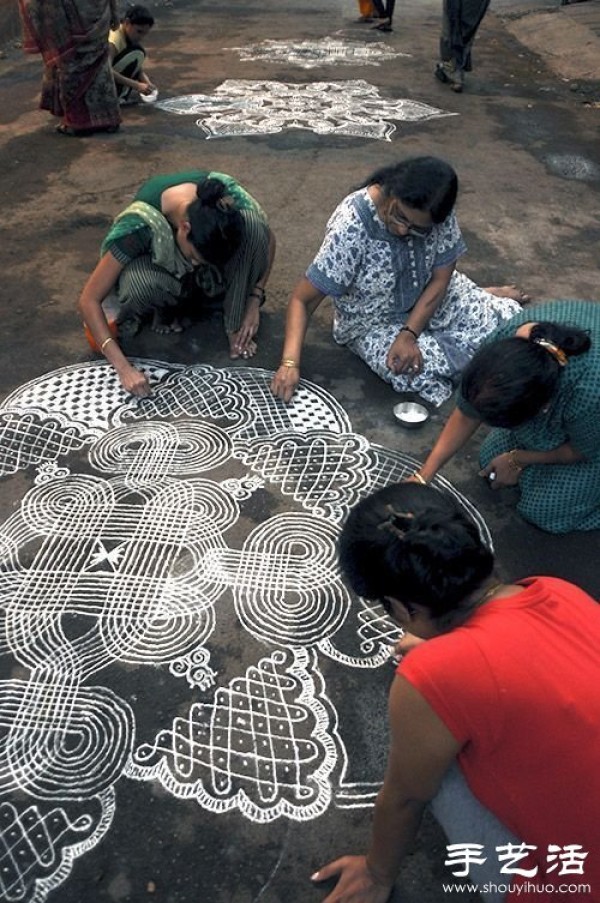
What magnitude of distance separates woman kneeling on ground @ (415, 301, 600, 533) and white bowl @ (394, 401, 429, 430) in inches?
12.4

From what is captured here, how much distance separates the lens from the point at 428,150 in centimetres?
611

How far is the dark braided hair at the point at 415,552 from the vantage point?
1303 millimetres

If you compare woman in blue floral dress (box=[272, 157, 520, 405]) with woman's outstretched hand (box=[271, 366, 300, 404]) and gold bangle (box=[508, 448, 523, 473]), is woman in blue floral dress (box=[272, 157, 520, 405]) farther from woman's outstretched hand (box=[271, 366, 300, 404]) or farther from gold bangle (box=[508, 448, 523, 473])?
gold bangle (box=[508, 448, 523, 473])

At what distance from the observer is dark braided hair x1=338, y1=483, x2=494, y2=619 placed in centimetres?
130

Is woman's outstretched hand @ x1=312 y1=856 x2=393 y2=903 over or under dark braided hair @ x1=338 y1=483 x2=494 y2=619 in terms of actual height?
under

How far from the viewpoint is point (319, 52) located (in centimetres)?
898

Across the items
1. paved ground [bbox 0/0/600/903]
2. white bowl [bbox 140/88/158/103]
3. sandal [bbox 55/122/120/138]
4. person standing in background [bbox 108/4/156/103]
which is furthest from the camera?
white bowl [bbox 140/88/158/103]

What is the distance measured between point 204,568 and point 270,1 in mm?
12596

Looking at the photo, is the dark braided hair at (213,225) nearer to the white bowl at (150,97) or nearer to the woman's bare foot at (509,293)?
the woman's bare foot at (509,293)

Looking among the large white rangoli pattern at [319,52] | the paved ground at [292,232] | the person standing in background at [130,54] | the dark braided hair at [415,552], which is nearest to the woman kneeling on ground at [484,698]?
the dark braided hair at [415,552]

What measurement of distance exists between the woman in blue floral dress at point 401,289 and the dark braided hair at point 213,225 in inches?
16.0

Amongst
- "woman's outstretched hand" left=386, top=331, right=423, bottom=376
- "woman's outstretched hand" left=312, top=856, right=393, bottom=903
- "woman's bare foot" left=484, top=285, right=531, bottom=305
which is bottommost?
"woman's outstretched hand" left=312, top=856, right=393, bottom=903

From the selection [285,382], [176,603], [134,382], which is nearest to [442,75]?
[285,382]

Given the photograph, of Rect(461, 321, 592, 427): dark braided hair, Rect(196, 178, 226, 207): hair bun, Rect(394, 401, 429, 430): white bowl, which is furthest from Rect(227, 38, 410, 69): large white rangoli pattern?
Rect(461, 321, 592, 427): dark braided hair
